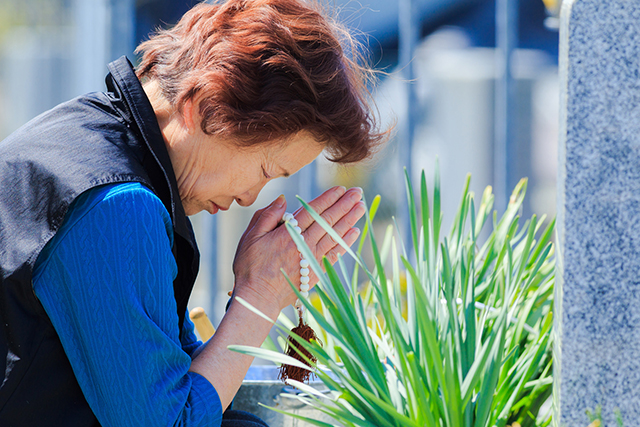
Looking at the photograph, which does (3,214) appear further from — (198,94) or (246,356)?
(246,356)

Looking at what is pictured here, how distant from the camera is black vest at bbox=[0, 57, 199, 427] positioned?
98 cm

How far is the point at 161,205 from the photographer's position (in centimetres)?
106

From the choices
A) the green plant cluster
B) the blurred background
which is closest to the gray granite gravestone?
the green plant cluster

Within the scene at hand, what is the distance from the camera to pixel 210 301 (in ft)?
15.3

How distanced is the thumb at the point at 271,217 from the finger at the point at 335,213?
0.07 meters

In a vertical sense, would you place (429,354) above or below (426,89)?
below

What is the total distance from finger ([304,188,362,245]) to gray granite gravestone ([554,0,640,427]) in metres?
0.49

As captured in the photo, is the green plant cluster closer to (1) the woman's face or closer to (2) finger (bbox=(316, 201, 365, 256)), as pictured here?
(2) finger (bbox=(316, 201, 365, 256))

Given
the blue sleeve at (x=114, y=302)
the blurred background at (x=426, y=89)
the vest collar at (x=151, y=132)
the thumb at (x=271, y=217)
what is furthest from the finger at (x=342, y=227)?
the blurred background at (x=426, y=89)

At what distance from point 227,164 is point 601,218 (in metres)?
0.72

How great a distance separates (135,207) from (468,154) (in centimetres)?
402

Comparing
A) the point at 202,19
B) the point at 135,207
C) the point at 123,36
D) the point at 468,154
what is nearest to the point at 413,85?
the point at 468,154

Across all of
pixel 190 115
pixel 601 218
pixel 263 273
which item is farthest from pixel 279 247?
pixel 601 218

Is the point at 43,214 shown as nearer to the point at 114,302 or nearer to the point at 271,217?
the point at 114,302
